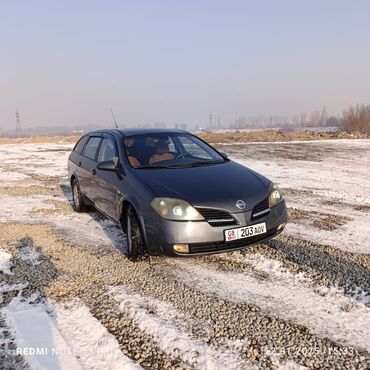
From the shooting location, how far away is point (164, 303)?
3.36 metres

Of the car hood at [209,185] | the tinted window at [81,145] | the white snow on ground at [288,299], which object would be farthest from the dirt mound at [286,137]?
the white snow on ground at [288,299]

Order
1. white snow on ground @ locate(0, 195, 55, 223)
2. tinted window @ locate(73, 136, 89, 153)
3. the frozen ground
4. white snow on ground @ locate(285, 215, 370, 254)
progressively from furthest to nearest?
tinted window @ locate(73, 136, 89, 153) < white snow on ground @ locate(0, 195, 55, 223) < white snow on ground @ locate(285, 215, 370, 254) < the frozen ground

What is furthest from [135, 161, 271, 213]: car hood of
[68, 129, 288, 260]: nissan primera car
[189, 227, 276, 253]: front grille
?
[189, 227, 276, 253]: front grille

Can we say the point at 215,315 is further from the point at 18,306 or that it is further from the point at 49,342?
the point at 18,306

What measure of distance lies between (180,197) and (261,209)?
0.93 metres

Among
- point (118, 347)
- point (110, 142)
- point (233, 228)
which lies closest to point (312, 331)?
point (233, 228)

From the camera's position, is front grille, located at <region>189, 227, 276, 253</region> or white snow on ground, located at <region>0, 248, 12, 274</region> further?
white snow on ground, located at <region>0, 248, 12, 274</region>

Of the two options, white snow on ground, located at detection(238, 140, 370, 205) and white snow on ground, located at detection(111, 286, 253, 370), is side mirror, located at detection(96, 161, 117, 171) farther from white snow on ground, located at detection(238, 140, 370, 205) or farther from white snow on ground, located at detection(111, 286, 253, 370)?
white snow on ground, located at detection(238, 140, 370, 205)

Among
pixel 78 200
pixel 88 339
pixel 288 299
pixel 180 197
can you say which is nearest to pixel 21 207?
pixel 78 200

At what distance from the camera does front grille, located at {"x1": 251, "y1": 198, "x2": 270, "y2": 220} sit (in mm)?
3916

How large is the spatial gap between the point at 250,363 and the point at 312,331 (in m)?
0.67

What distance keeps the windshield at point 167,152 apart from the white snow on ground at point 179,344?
202 cm

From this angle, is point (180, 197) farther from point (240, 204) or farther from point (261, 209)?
point (261, 209)

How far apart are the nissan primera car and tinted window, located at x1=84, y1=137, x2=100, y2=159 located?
545 mm
